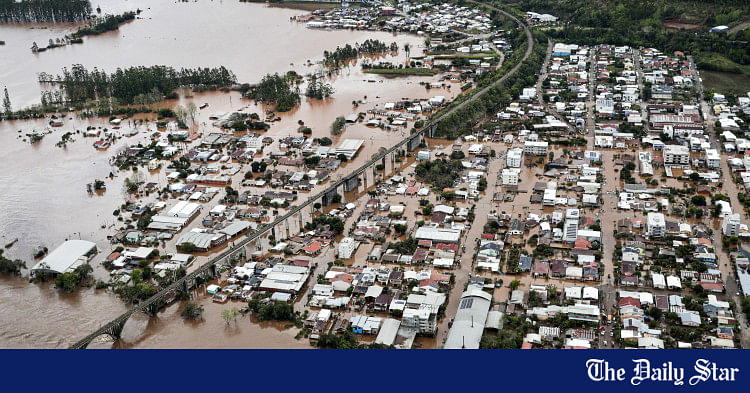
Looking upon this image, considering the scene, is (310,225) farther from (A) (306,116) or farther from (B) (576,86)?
(B) (576,86)

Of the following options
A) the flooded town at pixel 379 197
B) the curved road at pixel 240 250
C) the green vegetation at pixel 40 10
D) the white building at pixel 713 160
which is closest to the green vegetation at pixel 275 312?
the flooded town at pixel 379 197

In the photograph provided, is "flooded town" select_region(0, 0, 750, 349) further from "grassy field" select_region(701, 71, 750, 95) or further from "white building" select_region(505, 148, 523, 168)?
"grassy field" select_region(701, 71, 750, 95)

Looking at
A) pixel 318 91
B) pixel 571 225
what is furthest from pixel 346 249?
pixel 318 91

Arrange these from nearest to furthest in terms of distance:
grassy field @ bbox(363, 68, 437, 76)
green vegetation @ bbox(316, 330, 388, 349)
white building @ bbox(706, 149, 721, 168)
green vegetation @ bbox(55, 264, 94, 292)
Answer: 1. green vegetation @ bbox(316, 330, 388, 349)
2. green vegetation @ bbox(55, 264, 94, 292)
3. white building @ bbox(706, 149, 721, 168)
4. grassy field @ bbox(363, 68, 437, 76)

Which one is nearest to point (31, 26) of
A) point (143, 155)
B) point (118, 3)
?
point (118, 3)

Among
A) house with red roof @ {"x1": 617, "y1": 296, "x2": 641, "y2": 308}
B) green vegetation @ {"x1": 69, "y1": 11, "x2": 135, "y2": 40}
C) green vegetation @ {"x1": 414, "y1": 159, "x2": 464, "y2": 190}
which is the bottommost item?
house with red roof @ {"x1": 617, "y1": 296, "x2": 641, "y2": 308}

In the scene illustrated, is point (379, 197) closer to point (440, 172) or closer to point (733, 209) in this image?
point (440, 172)

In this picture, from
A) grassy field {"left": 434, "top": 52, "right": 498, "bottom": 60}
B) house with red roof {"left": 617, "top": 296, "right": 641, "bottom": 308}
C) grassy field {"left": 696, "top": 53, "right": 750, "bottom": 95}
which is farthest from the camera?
grassy field {"left": 434, "top": 52, "right": 498, "bottom": 60}

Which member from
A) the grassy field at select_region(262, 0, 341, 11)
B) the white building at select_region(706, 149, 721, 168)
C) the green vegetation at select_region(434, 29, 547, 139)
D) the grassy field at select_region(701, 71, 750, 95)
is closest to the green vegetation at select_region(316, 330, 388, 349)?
the green vegetation at select_region(434, 29, 547, 139)
